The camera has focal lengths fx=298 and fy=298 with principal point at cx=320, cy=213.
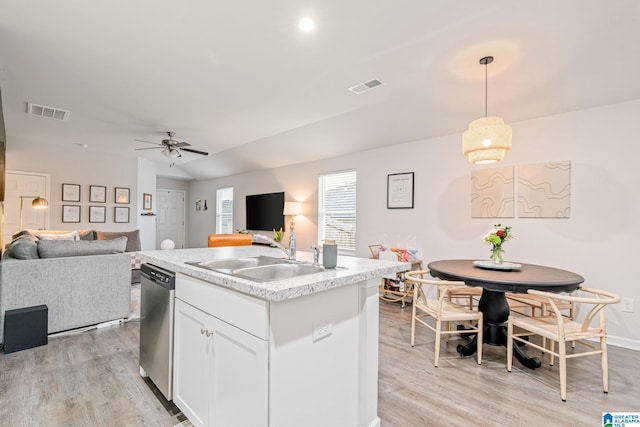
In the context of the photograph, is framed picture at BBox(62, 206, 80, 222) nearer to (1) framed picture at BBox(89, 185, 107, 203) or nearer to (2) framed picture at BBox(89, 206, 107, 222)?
(2) framed picture at BBox(89, 206, 107, 222)

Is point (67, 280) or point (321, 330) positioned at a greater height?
point (321, 330)

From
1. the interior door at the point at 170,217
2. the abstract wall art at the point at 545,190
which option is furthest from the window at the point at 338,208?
the interior door at the point at 170,217

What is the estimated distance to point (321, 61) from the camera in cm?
275

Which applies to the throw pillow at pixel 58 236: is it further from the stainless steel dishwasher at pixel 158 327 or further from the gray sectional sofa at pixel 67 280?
the stainless steel dishwasher at pixel 158 327

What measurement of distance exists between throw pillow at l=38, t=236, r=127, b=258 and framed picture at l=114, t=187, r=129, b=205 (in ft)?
13.0

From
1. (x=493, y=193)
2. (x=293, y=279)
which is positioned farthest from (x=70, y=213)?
(x=493, y=193)

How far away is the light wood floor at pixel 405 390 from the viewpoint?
1.82 m

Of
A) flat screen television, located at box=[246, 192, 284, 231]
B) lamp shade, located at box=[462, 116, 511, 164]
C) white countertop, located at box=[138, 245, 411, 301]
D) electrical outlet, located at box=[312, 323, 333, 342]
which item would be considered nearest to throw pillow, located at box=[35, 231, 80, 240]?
flat screen television, located at box=[246, 192, 284, 231]

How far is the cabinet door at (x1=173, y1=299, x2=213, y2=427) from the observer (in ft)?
5.02

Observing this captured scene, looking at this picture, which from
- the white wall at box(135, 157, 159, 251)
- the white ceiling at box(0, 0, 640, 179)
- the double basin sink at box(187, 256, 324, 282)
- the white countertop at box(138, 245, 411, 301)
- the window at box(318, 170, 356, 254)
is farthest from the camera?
the white wall at box(135, 157, 159, 251)

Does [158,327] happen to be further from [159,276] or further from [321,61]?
[321,61]

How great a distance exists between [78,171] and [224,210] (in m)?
3.28

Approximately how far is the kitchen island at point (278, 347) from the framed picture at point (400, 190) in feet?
9.17

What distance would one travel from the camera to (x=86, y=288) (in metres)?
3.12
